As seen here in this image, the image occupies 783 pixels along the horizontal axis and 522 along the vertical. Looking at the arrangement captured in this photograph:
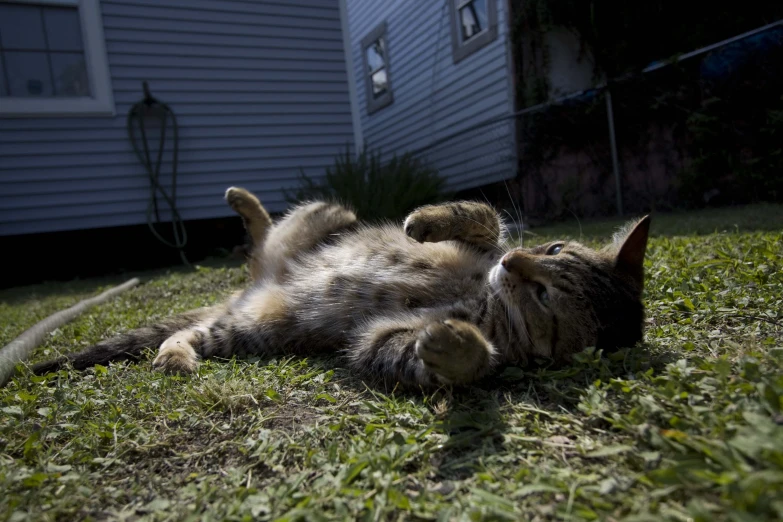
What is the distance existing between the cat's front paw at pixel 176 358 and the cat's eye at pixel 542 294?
1647 millimetres

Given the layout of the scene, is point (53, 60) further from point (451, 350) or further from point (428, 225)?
point (451, 350)

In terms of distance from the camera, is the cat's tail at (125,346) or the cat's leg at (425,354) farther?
the cat's tail at (125,346)

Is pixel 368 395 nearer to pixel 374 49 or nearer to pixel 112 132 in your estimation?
pixel 112 132

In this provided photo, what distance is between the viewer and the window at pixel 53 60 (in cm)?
762

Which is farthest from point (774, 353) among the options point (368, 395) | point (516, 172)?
point (516, 172)

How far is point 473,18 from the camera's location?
1064 centimetres

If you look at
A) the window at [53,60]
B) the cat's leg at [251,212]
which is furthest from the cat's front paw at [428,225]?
the window at [53,60]

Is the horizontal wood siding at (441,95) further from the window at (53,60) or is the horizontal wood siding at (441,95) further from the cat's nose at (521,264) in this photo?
the cat's nose at (521,264)

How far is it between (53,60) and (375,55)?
338 inches

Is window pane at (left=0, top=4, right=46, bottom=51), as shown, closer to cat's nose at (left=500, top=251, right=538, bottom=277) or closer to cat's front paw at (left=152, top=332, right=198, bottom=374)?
cat's front paw at (left=152, top=332, right=198, bottom=374)

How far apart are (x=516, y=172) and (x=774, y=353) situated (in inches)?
339

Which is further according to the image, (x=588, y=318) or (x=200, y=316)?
(x=200, y=316)

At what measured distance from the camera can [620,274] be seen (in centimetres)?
221

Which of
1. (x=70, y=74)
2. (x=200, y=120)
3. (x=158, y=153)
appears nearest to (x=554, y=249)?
(x=158, y=153)
